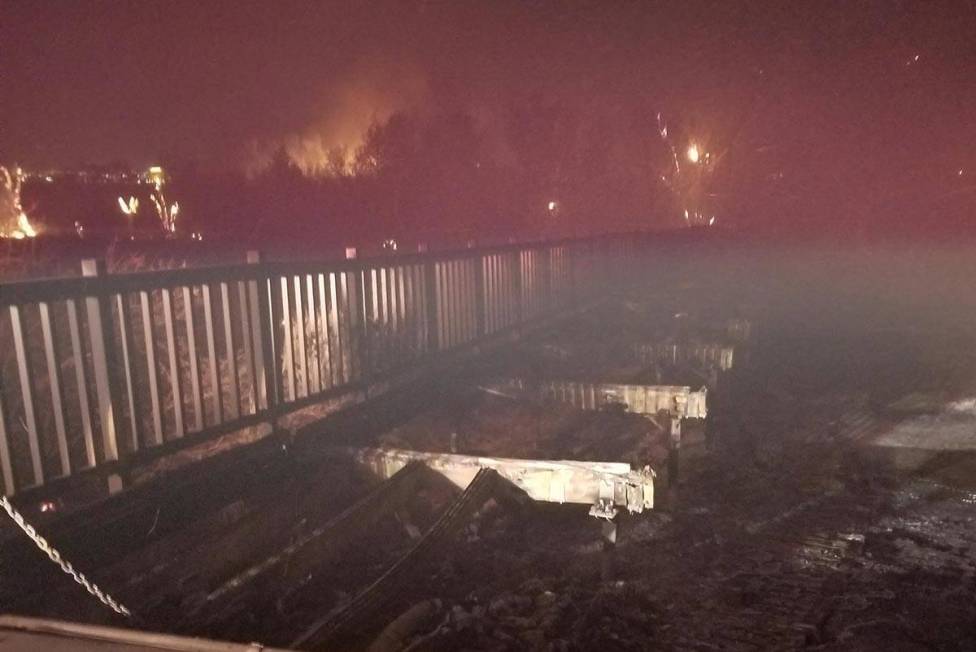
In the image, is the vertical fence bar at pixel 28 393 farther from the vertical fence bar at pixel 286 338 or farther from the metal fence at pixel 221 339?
the vertical fence bar at pixel 286 338

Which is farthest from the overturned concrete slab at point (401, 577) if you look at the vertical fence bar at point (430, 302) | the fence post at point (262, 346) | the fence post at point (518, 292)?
the fence post at point (518, 292)

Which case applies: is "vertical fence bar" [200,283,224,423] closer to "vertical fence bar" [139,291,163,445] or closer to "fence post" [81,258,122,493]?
"vertical fence bar" [139,291,163,445]

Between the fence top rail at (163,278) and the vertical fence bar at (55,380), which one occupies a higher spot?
the fence top rail at (163,278)

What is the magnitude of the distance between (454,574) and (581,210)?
152 feet

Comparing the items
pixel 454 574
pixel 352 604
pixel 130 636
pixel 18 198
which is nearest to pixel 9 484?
pixel 130 636

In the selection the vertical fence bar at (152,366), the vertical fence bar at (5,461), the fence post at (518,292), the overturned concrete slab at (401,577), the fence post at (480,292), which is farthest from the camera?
the fence post at (518,292)

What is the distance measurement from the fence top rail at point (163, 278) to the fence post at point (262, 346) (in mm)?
103

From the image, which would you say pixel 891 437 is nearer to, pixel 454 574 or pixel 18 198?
pixel 454 574

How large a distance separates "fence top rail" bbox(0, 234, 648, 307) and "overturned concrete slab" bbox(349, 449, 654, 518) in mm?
1879

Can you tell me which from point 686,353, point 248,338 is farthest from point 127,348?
point 686,353

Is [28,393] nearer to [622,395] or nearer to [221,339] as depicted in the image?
[622,395]

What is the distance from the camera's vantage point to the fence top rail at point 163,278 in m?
3.49

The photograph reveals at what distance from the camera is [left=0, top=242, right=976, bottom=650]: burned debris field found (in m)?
2.99

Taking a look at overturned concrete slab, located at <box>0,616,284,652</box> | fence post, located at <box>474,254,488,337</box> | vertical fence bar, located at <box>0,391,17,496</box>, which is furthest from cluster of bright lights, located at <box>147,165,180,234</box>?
overturned concrete slab, located at <box>0,616,284,652</box>
